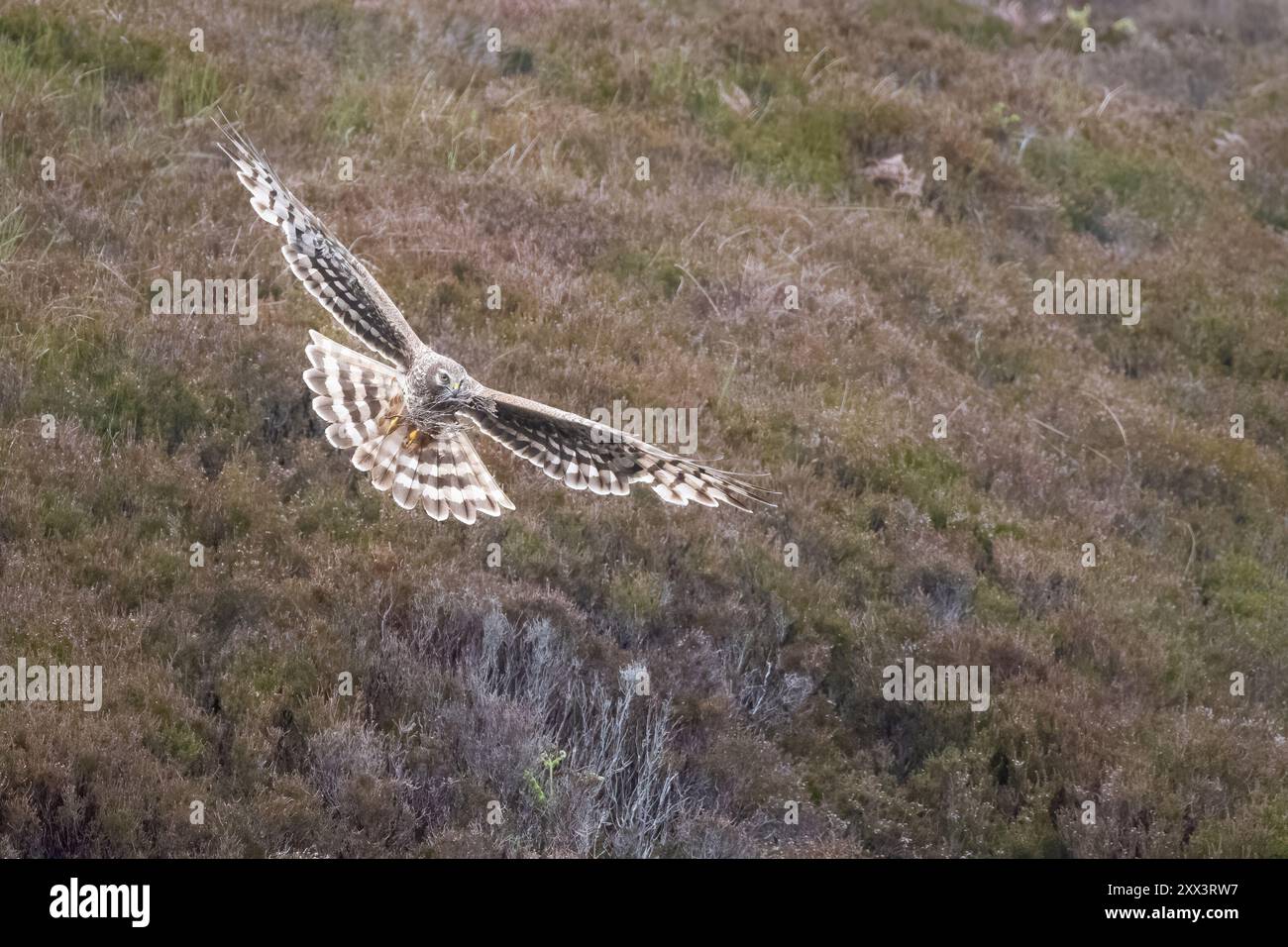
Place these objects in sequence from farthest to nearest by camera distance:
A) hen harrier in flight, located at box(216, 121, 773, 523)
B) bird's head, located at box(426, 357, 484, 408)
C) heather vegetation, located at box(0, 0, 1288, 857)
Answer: hen harrier in flight, located at box(216, 121, 773, 523)
bird's head, located at box(426, 357, 484, 408)
heather vegetation, located at box(0, 0, 1288, 857)

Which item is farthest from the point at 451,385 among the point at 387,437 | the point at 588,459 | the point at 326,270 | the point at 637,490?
the point at 637,490

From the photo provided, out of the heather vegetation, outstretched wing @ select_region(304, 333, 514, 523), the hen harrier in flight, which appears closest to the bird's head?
the hen harrier in flight

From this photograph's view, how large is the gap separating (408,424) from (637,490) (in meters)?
1.83

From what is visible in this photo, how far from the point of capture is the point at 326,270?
992 centimetres

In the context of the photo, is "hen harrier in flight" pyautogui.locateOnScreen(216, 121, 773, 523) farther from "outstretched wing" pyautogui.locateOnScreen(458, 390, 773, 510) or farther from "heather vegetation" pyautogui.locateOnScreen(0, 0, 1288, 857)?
"heather vegetation" pyautogui.locateOnScreen(0, 0, 1288, 857)

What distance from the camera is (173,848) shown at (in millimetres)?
7680

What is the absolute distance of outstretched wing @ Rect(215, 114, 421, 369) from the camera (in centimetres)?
970

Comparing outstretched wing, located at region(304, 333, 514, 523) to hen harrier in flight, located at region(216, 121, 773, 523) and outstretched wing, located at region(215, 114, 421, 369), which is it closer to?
hen harrier in flight, located at region(216, 121, 773, 523)

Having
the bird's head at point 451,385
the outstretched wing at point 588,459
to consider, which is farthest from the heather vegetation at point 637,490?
the bird's head at point 451,385

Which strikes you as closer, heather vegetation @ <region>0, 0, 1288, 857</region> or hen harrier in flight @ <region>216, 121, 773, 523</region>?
heather vegetation @ <region>0, 0, 1288, 857</region>

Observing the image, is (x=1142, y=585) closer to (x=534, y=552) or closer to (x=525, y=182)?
(x=534, y=552)

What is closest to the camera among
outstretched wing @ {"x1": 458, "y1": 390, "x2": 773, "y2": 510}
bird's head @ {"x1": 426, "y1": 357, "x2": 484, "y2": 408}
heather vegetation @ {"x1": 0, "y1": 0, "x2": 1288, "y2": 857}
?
heather vegetation @ {"x1": 0, "y1": 0, "x2": 1288, "y2": 857}

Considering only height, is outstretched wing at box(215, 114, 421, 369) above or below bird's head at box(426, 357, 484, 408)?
above

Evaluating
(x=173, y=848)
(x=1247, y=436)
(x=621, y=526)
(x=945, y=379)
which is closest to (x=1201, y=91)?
(x=1247, y=436)
